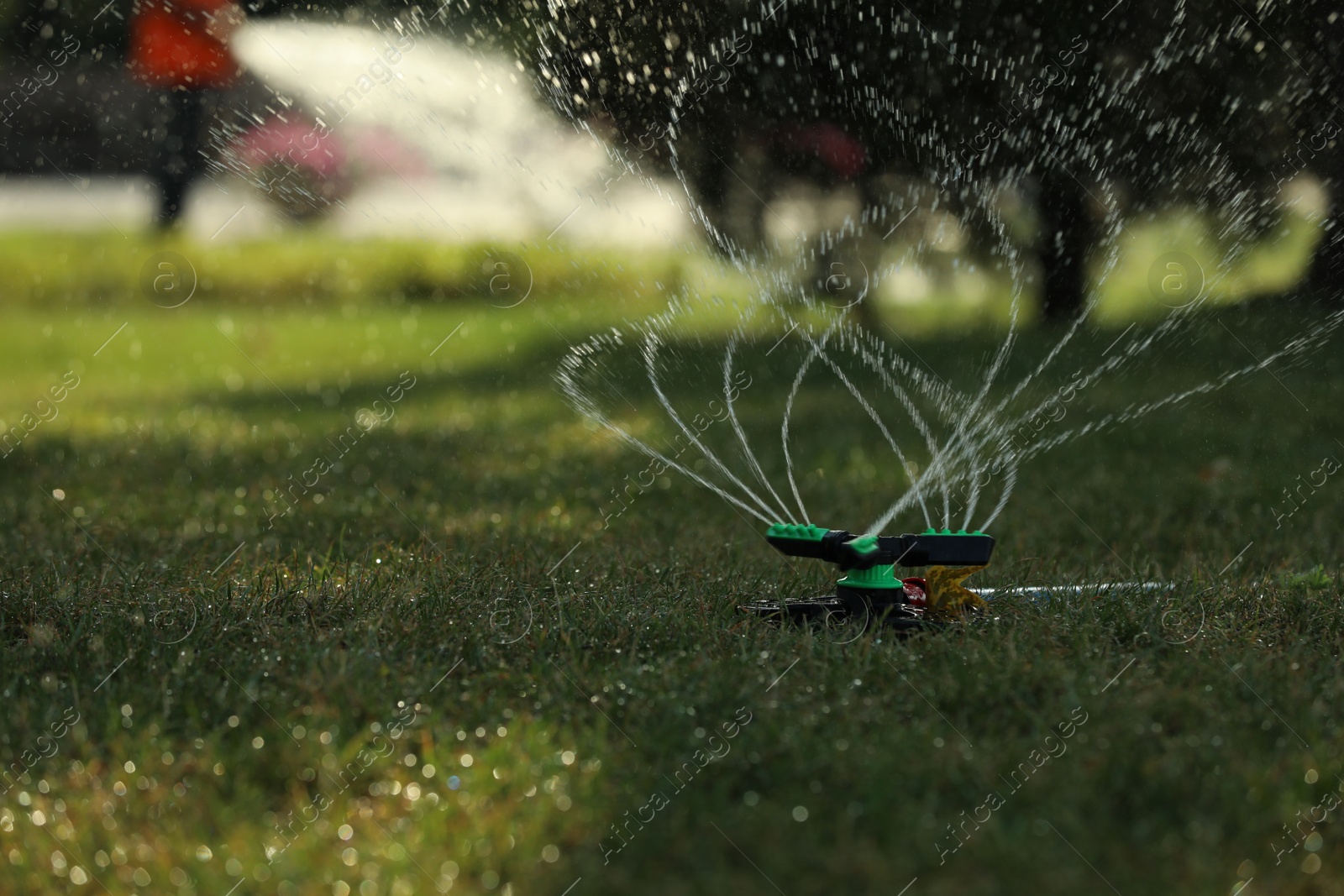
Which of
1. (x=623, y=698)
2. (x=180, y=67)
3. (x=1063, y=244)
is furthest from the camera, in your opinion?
(x=180, y=67)

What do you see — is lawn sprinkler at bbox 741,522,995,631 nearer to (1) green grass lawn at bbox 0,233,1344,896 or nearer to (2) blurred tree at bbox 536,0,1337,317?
(1) green grass lawn at bbox 0,233,1344,896

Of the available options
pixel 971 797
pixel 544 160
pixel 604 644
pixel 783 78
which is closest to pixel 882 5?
pixel 783 78

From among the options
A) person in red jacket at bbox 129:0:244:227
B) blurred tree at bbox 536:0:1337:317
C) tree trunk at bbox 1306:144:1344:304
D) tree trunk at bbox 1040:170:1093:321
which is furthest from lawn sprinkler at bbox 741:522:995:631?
person in red jacket at bbox 129:0:244:227

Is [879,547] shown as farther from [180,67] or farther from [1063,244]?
[180,67]

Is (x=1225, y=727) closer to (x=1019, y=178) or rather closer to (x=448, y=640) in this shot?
(x=448, y=640)

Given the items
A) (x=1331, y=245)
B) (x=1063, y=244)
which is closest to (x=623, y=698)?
(x=1331, y=245)
